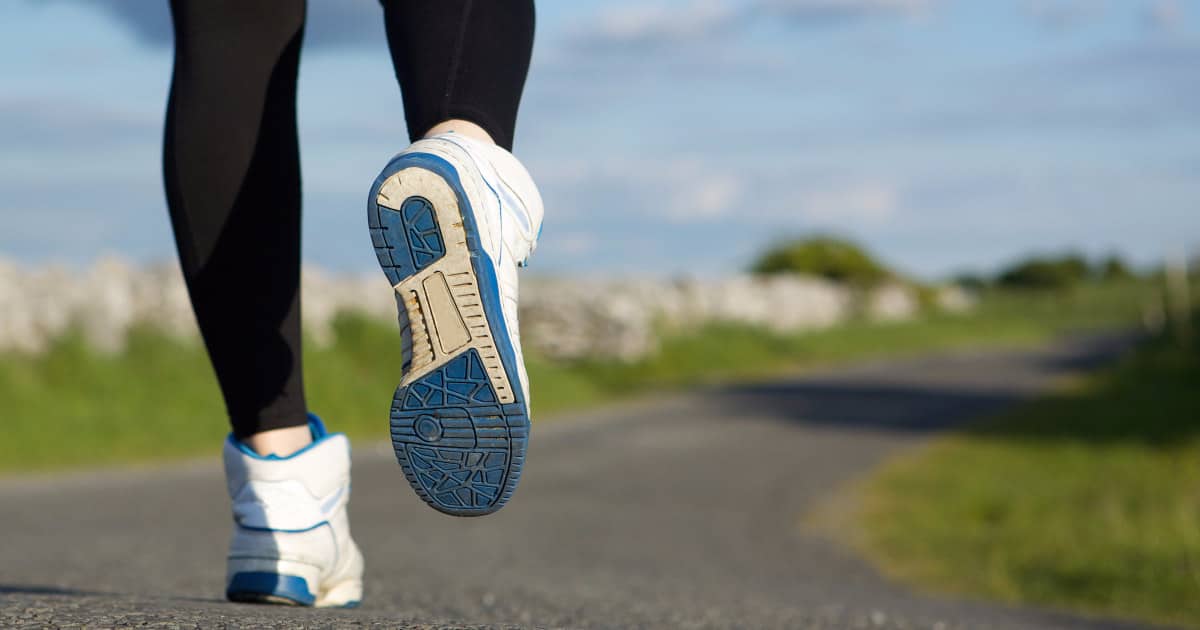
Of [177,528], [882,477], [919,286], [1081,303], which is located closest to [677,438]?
[882,477]

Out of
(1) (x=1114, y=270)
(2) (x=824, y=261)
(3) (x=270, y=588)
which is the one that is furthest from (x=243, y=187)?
(1) (x=1114, y=270)

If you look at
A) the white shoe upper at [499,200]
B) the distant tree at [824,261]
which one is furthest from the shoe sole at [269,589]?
the distant tree at [824,261]

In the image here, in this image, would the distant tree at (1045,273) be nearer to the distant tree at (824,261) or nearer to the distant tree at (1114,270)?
the distant tree at (1114,270)

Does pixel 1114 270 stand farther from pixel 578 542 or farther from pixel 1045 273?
pixel 578 542

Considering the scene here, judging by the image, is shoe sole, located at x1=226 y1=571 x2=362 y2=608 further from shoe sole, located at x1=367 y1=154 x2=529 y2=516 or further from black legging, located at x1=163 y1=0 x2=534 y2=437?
shoe sole, located at x1=367 y1=154 x2=529 y2=516

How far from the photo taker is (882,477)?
24.9 feet

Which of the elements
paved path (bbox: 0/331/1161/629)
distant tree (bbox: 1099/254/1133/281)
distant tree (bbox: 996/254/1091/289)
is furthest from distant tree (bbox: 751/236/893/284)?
distant tree (bbox: 1099/254/1133/281)

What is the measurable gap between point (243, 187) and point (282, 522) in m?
0.52

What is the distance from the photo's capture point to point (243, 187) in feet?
5.94

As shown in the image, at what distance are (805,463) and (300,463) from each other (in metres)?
6.64

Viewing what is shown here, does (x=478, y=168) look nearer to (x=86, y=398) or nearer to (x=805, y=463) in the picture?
(x=805, y=463)

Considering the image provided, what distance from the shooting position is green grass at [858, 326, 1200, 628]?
4527 millimetres

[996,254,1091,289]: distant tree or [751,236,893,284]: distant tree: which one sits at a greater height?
[996,254,1091,289]: distant tree

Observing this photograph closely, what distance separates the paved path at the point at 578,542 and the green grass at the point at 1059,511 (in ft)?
1.15
